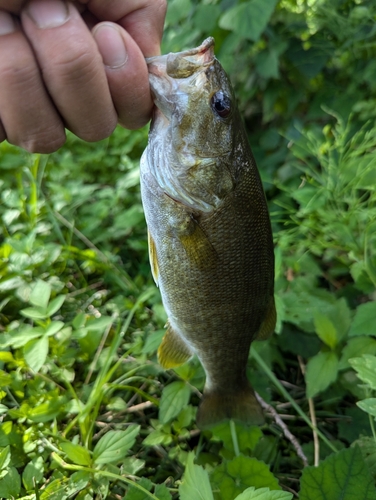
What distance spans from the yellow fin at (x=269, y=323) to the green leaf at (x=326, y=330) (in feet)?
1.14

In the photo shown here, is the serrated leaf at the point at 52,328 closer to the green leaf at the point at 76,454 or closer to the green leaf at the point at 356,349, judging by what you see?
the green leaf at the point at 76,454

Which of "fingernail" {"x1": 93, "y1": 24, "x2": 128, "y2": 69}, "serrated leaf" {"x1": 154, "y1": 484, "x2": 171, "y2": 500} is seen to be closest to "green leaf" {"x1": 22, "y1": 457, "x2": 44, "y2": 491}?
"serrated leaf" {"x1": 154, "y1": 484, "x2": 171, "y2": 500}

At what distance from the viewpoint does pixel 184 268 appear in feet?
4.84

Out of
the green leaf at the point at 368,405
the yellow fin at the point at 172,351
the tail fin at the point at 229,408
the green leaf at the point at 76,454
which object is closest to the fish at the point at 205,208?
the yellow fin at the point at 172,351

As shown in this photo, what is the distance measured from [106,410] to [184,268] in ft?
3.21

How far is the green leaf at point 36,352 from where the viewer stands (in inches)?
65.4

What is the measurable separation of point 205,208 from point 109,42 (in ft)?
1.86

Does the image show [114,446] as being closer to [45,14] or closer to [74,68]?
[74,68]

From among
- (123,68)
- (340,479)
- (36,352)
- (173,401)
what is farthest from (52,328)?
(340,479)

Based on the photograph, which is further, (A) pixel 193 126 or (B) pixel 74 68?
(A) pixel 193 126

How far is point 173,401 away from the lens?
181 cm

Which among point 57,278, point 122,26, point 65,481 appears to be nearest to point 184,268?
point 122,26

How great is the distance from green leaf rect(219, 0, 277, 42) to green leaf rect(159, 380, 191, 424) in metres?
1.88

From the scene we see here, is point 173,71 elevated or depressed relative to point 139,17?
depressed
